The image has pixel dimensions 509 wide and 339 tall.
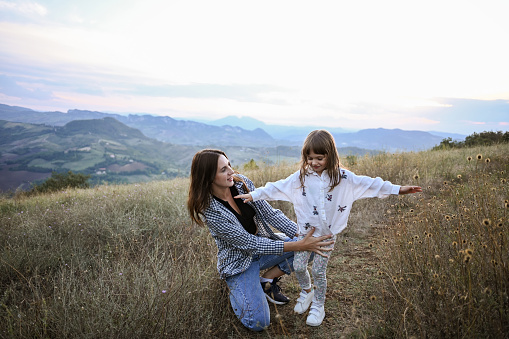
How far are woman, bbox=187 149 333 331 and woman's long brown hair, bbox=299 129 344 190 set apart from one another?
0.50 meters

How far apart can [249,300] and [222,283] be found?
39 cm

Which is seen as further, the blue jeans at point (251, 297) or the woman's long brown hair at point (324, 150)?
the blue jeans at point (251, 297)

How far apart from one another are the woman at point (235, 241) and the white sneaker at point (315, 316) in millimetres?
345

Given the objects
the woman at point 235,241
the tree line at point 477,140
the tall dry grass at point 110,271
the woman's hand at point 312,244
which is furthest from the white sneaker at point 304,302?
the tree line at point 477,140

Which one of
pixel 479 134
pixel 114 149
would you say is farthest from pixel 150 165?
pixel 479 134

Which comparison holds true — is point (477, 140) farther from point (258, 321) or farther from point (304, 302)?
point (258, 321)

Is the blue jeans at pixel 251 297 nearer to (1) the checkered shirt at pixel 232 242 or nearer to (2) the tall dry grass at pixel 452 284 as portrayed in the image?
(1) the checkered shirt at pixel 232 242

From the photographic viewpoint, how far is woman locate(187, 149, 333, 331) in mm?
2449

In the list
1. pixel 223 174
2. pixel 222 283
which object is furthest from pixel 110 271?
pixel 223 174

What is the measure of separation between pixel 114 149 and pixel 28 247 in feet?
426

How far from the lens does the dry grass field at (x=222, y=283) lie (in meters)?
1.71

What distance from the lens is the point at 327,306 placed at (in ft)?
8.97

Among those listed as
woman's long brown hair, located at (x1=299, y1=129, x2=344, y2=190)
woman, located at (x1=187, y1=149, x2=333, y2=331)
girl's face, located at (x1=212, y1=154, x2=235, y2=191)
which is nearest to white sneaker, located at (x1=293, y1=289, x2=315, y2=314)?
woman, located at (x1=187, y1=149, x2=333, y2=331)

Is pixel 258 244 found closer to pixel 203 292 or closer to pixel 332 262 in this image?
pixel 203 292
